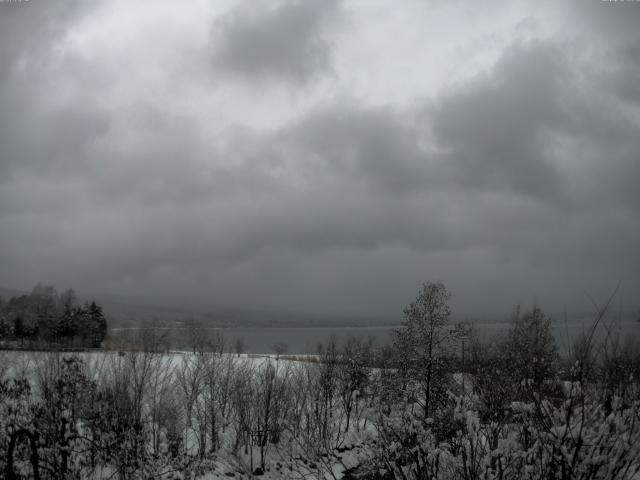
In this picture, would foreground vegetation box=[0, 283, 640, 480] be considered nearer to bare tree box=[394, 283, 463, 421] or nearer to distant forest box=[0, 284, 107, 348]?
bare tree box=[394, 283, 463, 421]

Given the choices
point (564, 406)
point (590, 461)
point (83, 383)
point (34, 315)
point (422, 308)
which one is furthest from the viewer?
point (34, 315)

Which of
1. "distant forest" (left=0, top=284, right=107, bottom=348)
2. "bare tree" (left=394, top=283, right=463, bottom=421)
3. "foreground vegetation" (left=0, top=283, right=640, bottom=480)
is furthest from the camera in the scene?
"distant forest" (left=0, top=284, right=107, bottom=348)

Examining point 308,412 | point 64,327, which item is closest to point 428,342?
point 308,412

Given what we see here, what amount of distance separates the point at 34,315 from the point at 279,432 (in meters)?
106

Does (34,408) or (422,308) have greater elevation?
(422,308)

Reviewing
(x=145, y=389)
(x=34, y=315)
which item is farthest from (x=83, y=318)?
(x=145, y=389)

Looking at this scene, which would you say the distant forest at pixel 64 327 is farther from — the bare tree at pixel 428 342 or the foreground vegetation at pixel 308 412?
the bare tree at pixel 428 342

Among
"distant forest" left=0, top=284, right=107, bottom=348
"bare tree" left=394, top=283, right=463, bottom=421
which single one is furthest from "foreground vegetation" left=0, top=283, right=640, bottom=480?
"distant forest" left=0, top=284, right=107, bottom=348

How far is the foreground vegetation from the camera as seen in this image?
830cm

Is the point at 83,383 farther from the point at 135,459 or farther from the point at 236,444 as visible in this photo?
the point at 236,444

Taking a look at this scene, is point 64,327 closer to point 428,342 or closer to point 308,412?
point 308,412

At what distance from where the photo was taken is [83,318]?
322ft

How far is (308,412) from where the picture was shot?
3716 centimetres

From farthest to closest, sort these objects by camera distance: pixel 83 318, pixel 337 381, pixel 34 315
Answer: pixel 34 315 < pixel 83 318 < pixel 337 381
